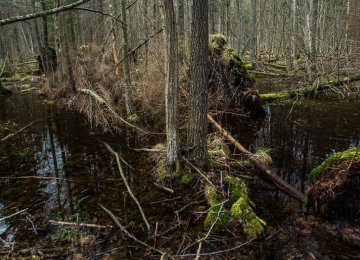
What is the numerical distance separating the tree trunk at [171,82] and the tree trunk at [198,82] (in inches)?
12.1

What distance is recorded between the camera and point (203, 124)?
613 cm

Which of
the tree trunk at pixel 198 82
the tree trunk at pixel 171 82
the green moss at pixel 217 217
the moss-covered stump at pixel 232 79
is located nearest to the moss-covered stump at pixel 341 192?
the green moss at pixel 217 217

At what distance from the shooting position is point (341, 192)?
4879 mm

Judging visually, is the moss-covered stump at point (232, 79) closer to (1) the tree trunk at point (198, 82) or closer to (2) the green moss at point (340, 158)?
(1) the tree trunk at point (198, 82)

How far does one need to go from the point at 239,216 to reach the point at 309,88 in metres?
10.8

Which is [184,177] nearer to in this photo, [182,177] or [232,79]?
[182,177]

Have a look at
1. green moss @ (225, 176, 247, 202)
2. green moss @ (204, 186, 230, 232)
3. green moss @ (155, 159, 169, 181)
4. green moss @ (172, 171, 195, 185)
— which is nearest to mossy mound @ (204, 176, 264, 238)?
green moss @ (204, 186, 230, 232)

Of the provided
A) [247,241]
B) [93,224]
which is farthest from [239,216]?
[93,224]

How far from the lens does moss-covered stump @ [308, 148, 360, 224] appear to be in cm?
486

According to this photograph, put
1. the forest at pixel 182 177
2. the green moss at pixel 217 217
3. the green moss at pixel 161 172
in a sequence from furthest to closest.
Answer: the green moss at pixel 161 172 < the green moss at pixel 217 217 < the forest at pixel 182 177

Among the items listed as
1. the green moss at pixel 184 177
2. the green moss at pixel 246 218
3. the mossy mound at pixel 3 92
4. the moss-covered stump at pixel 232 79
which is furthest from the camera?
the mossy mound at pixel 3 92

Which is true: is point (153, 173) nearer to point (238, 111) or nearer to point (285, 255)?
point (285, 255)

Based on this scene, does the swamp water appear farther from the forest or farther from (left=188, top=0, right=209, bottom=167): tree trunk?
(left=188, top=0, right=209, bottom=167): tree trunk

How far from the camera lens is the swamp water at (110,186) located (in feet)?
14.9
